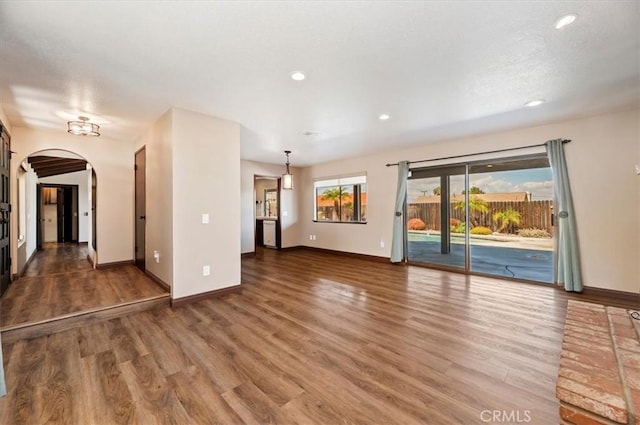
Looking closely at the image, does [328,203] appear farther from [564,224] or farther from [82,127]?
[82,127]

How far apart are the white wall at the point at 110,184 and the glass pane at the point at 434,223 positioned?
5.74m

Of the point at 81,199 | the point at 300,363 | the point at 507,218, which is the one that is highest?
the point at 81,199

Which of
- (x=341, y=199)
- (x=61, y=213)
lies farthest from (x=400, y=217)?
(x=61, y=213)

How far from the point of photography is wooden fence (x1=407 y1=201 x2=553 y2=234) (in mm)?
4578

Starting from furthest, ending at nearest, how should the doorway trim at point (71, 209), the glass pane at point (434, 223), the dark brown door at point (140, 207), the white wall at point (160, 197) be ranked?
the doorway trim at point (71, 209) < the glass pane at point (434, 223) < the dark brown door at point (140, 207) < the white wall at point (160, 197)

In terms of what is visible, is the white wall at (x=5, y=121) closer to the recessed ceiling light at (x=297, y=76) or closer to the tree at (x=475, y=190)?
Answer: the recessed ceiling light at (x=297, y=76)

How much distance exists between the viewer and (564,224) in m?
4.09

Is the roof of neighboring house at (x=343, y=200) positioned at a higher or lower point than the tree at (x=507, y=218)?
higher

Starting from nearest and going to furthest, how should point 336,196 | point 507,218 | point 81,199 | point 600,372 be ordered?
1. point 600,372
2. point 507,218
3. point 336,196
4. point 81,199

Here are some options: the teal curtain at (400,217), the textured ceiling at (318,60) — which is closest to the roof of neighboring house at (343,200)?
the teal curtain at (400,217)

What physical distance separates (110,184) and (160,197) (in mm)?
2025

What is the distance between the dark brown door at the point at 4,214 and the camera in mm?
3477

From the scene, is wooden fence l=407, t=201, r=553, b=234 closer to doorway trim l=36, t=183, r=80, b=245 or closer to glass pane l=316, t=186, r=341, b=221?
glass pane l=316, t=186, r=341, b=221

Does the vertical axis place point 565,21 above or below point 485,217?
above
